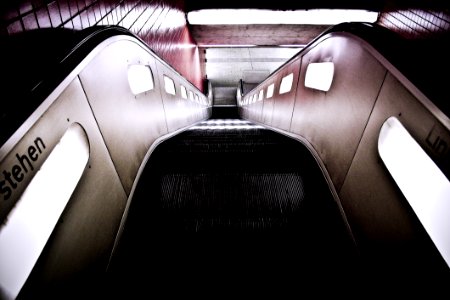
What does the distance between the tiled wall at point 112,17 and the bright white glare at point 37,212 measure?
1035mm

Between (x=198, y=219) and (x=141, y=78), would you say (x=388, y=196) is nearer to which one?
(x=198, y=219)

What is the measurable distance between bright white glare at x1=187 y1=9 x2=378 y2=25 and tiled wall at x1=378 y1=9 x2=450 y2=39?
66 centimetres

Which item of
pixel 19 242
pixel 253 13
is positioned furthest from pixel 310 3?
pixel 19 242

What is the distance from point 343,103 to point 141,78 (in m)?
1.89

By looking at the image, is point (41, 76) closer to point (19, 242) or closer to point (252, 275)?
point (19, 242)

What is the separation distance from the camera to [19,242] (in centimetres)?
73

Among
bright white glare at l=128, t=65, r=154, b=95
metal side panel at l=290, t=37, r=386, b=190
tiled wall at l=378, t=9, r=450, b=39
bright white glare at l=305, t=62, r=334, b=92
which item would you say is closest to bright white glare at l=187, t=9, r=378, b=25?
tiled wall at l=378, t=9, r=450, b=39

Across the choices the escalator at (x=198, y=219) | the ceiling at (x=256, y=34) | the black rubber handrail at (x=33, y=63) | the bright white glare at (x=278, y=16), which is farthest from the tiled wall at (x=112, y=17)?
Answer: the ceiling at (x=256, y=34)

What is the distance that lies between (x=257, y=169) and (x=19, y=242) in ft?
4.55

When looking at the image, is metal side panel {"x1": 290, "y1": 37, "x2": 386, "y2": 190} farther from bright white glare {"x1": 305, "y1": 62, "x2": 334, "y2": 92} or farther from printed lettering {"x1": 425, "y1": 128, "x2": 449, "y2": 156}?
printed lettering {"x1": 425, "y1": 128, "x2": 449, "y2": 156}

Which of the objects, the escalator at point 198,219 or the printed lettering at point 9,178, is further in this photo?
the escalator at point 198,219

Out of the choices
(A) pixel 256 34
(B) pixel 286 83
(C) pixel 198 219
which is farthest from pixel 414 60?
(A) pixel 256 34

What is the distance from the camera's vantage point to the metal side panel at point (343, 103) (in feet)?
4.48

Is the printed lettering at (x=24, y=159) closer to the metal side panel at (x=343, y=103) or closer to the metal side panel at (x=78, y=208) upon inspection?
the metal side panel at (x=78, y=208)
